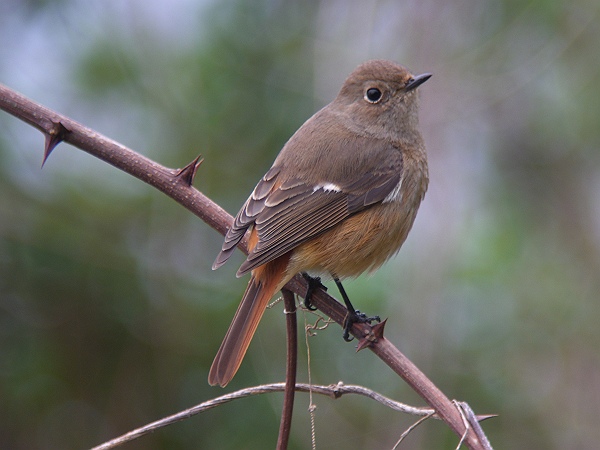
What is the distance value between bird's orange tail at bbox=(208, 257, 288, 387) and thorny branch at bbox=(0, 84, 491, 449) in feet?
1.47

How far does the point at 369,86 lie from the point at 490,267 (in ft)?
4.21

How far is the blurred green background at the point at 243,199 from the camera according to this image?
156 inches

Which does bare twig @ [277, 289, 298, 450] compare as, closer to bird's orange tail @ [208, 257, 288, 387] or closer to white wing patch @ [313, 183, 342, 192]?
bird's orange tail @ [208, 257, 288, 387]

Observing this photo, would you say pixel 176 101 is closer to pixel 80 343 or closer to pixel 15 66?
pixel 15 66

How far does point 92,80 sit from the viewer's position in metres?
4.48

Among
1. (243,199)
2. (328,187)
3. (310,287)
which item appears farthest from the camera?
(243,199)

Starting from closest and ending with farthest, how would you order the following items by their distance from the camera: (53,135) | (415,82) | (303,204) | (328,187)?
(53,135), (303,204), (328,187), (415,82)

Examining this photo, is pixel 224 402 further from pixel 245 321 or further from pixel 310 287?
pixel 310 287

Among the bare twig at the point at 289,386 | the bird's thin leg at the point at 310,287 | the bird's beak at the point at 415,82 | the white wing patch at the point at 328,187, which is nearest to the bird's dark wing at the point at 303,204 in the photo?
the white wing patch at the point at 328,187

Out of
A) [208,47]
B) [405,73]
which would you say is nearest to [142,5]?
[208,47]

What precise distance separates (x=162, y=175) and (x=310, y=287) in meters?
1.03

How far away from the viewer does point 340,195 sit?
3.41 metres

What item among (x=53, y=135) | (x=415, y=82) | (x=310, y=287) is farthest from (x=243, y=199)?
(x=53, y=135)

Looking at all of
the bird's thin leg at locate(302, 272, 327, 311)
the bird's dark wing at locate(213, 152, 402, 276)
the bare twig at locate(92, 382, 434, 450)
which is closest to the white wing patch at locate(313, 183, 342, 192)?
the bird's dark wing at locate(213, 152, 402, 276)
